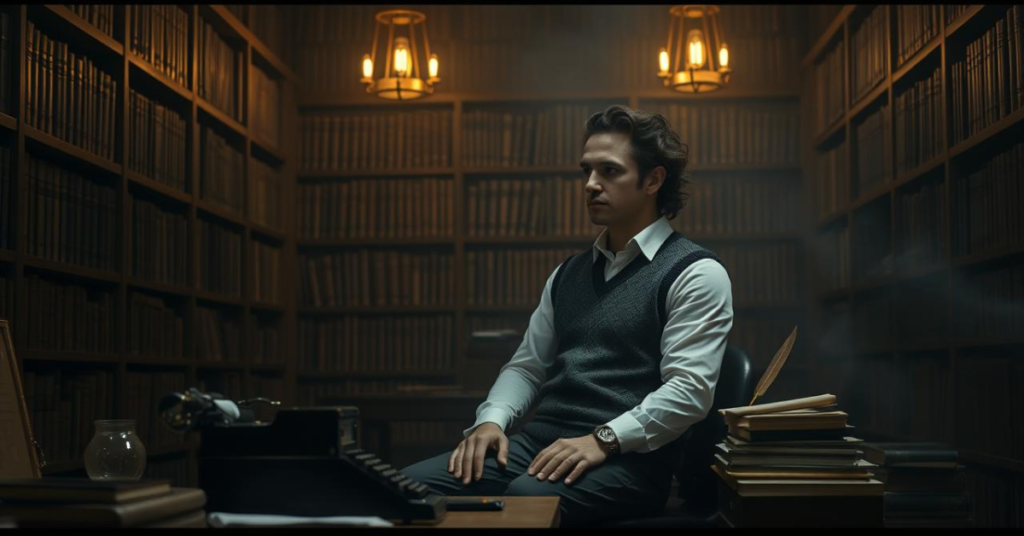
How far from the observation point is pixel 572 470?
1.98 m

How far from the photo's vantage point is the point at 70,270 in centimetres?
328

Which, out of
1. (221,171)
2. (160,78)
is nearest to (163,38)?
(160,78)

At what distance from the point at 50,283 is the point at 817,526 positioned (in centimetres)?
256

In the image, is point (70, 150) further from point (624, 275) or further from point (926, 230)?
point (926, 230)

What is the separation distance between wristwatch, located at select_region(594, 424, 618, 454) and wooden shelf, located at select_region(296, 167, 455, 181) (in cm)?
380

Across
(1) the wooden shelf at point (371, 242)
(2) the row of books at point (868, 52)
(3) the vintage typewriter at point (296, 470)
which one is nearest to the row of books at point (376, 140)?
(1) the wooden shelf at point (371, 242)

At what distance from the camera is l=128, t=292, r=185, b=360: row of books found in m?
3.82

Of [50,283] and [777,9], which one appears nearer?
[50,283]

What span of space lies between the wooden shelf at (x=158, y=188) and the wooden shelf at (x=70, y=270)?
384 millimetres

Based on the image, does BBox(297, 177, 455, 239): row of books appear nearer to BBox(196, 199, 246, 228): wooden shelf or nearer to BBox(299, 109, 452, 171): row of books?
BBox(299, 109, 452, 171): row of books

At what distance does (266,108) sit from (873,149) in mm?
3073

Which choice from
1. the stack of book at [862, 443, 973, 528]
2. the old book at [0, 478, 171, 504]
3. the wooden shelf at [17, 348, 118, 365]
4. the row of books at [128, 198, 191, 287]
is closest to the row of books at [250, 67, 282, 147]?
the row of books at [128, 198, 191, 287]

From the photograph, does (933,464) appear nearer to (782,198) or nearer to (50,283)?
(50,283)

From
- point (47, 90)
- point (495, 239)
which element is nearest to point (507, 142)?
point (495, 239)
